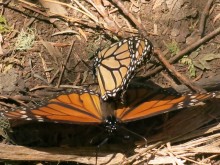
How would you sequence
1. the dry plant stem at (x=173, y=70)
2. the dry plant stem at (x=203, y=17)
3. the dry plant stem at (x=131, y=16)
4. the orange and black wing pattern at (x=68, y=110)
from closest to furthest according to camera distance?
1. the orange and black wing pattern at (x=68, y=110)
2. the dry plant stem at (x=173, y=70)
3. the dry plant stem at (x=131, y=16)
4. the dry plant stem at (x=203, y=17)

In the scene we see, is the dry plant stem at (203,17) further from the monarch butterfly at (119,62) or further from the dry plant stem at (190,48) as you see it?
the monarch butterfly at (119,62)

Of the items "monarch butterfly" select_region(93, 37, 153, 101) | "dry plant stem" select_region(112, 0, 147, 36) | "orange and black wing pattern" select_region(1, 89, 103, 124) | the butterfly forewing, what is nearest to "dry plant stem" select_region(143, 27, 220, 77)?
"monarch butterfly" select_region(93, 37, 153, 101)

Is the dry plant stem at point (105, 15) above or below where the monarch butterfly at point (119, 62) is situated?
above

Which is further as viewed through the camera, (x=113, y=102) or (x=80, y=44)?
(x=80, y=44)

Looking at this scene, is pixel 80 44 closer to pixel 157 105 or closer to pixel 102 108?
pixel 102 108

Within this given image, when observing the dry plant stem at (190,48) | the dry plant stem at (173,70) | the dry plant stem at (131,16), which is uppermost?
the dry plant stem at (131,16)

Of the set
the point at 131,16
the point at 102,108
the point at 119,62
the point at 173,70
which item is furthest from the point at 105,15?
the point at 102,108

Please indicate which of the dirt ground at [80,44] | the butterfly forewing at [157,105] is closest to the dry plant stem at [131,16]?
the dirt ground at [80,44]

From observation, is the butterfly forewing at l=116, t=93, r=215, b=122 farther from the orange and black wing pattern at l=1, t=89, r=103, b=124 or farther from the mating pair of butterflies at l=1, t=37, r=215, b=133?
the orange and black wing pattern at l=1, t=89, r=103, b=124
